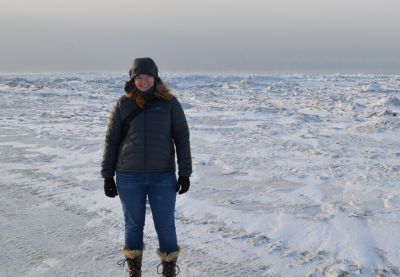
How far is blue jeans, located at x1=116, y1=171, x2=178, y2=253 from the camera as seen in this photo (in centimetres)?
314

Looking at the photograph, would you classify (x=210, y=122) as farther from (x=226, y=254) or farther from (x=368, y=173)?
(x=226, y=254)

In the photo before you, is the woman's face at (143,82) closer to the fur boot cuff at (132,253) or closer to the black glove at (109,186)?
the black glove at (109,186)

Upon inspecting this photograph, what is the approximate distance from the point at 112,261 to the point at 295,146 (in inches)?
298

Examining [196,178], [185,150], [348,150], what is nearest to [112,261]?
[185,150]

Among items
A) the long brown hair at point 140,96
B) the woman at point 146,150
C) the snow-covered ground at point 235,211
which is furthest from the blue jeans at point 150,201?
the snow-covered ground at point 235,211

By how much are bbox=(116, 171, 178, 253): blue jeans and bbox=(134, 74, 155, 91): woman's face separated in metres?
0.60

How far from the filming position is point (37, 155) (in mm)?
9875

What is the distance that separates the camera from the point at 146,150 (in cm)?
306

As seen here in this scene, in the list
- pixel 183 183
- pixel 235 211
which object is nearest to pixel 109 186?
pixel 183 183

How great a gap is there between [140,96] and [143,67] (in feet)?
0.65

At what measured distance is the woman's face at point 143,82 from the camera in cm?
307

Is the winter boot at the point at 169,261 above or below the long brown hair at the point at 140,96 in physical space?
below

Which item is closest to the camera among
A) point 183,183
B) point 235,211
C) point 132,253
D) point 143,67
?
point 143,67

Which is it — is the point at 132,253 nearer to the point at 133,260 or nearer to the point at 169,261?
the point at 133,260
